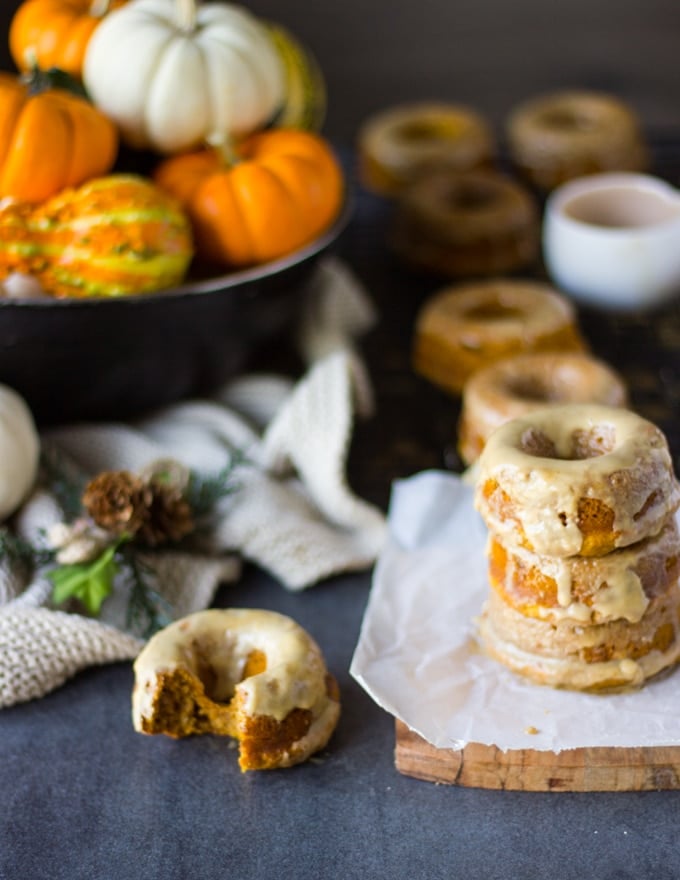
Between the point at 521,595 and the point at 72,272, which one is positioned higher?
the point at 72,272

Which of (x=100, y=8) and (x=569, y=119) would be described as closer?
(x=100, y=8)

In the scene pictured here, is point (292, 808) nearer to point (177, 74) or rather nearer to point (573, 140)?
point (177, 74)

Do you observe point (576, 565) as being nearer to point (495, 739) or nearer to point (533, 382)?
point (495, 739)

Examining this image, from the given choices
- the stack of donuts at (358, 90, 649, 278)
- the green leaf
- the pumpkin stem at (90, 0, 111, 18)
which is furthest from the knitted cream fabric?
the pumpkin stem at (90, 0, 111, 18)

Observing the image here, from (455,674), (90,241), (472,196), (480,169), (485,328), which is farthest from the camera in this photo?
(480,169)

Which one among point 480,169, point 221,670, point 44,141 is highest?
point 44,141

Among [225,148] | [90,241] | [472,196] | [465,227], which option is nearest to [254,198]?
[225,148]

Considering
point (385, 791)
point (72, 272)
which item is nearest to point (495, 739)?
point (385, 791)
